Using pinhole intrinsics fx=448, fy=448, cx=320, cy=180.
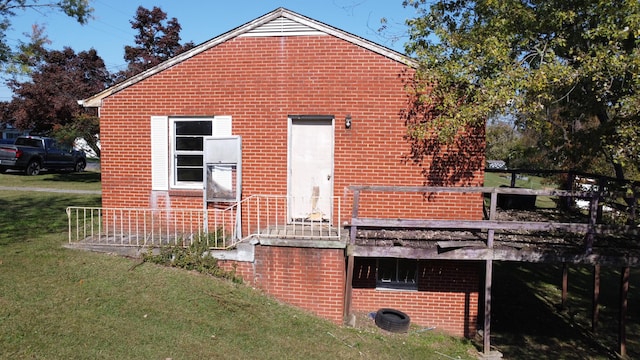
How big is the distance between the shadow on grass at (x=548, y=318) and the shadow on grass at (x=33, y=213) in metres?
9.62

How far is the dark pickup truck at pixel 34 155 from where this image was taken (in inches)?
894

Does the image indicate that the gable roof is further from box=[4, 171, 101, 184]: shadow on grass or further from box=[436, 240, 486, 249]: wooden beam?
box=[4, 171, 101, 184]: shadow on grass

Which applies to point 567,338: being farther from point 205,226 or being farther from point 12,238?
point 12,238

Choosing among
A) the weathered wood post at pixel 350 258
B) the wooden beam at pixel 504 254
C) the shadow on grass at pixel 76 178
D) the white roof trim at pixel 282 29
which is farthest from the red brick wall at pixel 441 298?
the shadow on grass at pixel 76 178

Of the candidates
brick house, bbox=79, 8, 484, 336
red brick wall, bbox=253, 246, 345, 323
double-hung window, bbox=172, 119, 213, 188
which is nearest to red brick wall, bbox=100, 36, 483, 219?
brick house, bbox=79, 8, 484, 336

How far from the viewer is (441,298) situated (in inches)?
330

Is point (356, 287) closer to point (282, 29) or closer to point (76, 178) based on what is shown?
point (282, 29)

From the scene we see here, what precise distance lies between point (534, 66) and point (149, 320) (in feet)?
27.0

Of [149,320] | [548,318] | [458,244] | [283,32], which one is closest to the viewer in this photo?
[149,320]

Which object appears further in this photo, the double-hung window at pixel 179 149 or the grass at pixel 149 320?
the double-hung window at pixel 179 149

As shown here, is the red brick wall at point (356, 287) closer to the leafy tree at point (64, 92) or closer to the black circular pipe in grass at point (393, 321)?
the black circular pipe in grass at point (393, 321)

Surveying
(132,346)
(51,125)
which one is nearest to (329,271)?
(132,346)

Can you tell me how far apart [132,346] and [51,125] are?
23.7m

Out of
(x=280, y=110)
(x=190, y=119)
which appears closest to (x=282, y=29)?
(x=280, y=110)
